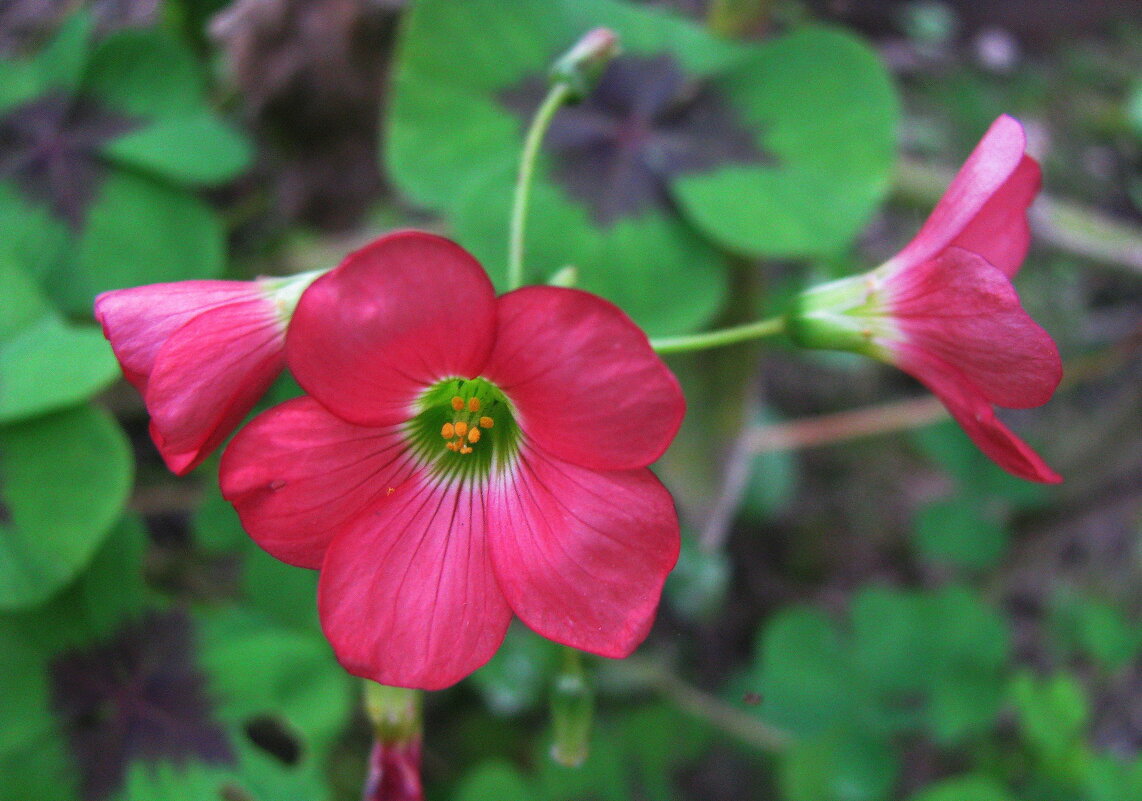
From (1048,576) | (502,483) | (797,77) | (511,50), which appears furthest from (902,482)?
(502,483)

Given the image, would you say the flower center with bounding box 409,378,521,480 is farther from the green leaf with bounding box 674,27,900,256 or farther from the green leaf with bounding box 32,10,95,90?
the green leaf with bounding box 32,10,95,90

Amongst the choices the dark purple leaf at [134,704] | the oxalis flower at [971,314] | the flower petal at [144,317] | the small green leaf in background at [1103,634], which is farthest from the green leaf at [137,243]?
the small green leaf in background at [1103,634]

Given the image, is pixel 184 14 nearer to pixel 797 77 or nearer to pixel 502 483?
pixel 797 77

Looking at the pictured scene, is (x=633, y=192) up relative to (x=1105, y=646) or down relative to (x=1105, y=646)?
up

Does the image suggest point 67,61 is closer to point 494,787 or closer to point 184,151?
point 184,151

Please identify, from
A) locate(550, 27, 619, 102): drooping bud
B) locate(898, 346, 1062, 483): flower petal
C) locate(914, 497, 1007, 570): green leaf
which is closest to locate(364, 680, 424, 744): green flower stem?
locate(898, 346, 1062, 483): flower petal
